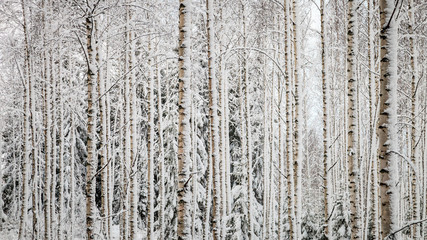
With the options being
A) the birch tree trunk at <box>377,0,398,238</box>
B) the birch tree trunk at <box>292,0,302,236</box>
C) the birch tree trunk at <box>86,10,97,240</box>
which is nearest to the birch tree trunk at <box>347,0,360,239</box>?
the birch tree trunk at <box>292,0,302,236</box>

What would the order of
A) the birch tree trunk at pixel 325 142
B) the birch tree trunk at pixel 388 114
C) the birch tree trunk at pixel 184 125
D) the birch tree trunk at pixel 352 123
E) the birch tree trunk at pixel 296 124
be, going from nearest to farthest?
the birch tree trunk at pixel 388 114 → the birch tree trunk at pixel 184 125 → the birch tree trunk at pixel 352 123 → the birch tree trunk at pixel 325 142 → the birch tree trunk at pixel 296 124

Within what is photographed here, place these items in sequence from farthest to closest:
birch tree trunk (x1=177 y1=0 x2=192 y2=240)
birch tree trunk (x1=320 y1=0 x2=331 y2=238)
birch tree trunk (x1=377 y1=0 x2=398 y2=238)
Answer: birch tree trunk (x1=320 y1=0 x2=331 y2=238) → birch tree trunk (x1=177 y1=0 x2=192 y2=240) → birch tree trunk (x1=377 y1=0 x2=398 y2=238)

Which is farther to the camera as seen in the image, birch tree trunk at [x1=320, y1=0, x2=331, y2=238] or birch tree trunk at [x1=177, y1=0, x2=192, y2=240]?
birch tree trunk at [x1=320, y1=0, x2=331, y2=238]

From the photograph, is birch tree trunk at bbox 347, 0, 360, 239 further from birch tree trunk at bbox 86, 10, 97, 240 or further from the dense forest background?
birch tree trunk at bbox 86, 10, 97, 240

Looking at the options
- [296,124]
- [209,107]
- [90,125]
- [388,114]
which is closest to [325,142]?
[296,124]

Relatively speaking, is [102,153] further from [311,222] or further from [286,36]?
[311,222]

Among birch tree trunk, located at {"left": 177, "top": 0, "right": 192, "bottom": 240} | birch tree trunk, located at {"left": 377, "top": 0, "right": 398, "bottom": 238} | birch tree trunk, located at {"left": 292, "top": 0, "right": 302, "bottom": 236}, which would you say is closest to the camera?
birch tree trunk, located at {"left": 377, "top": 0, "right": 398, "bottom": 238}

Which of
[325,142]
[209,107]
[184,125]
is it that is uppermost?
[209,107]

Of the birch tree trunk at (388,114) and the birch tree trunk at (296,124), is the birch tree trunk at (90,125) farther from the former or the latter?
the birch tree trunk at (296,124)

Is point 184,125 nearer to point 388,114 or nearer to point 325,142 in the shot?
point 388,114

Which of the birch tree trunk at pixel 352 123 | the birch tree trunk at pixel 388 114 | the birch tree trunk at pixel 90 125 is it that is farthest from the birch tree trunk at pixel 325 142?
the birch tree trunk at pixel 90 125

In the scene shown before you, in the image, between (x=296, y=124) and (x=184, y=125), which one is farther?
(x=296, y=124)

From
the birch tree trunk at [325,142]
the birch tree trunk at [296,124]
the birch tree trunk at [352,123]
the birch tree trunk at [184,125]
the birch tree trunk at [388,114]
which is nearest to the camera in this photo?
the birch tree trunk at [388,114]

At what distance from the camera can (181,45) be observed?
495 cm
